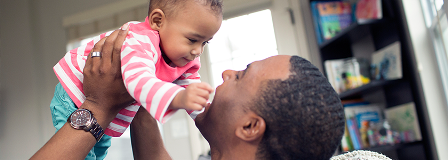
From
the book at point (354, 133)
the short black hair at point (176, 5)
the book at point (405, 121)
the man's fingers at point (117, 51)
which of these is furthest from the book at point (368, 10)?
the man's fingers at point (117, 51)

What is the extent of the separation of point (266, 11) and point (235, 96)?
8.51 feet

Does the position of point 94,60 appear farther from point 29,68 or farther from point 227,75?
point 29,68

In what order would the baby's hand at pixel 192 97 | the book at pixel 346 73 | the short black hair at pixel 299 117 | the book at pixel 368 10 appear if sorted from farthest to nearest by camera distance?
the book at pixel 346 73, the book at pixel 368 10, the short black hair at pixel 299 117, the baby's hand at pixel 192 97

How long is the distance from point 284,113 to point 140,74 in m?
0.38

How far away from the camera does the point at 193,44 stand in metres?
1.08

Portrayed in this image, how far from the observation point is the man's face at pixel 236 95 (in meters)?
0.92

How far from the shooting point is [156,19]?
1.10 m

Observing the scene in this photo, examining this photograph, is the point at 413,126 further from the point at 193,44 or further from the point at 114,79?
the point at 114,79

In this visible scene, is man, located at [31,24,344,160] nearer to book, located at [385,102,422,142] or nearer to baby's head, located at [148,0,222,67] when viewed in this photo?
baby's head, located at [148,0,222,67]

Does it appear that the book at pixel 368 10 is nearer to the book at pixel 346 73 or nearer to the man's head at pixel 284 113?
the book at pixel 346 73

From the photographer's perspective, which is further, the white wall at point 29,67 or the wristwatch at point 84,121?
the white wall at point 29,67

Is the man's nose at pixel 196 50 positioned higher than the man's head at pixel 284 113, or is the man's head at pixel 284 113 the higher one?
the man's nose at pixel 196 50

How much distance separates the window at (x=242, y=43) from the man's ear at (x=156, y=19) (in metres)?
2.33

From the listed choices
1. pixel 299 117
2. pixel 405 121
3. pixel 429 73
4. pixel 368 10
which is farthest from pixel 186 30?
pixel 368 10
